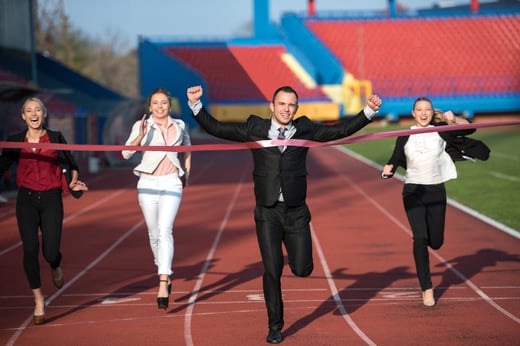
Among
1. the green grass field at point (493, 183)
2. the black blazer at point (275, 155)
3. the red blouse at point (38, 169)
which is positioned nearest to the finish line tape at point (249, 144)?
the black blazer at point (275, 155)

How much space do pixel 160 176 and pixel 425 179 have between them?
255cm

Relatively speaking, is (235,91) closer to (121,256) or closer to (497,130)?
(497,130)

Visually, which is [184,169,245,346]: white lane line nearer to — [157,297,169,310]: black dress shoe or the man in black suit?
[157,297,169,310]: black dress shoe

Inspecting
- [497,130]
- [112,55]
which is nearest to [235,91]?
[497,130]

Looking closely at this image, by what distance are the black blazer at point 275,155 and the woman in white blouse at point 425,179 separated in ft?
5.32

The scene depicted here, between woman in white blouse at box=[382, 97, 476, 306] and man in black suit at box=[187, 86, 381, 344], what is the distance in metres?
1.67

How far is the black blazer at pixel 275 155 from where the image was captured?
23.3 feet

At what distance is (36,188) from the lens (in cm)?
805

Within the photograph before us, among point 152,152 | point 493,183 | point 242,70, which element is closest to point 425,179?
point 152,152

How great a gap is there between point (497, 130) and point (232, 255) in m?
41.5

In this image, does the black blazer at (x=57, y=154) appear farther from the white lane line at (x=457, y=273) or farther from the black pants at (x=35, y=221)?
the white lane line at (x=457, y=273)

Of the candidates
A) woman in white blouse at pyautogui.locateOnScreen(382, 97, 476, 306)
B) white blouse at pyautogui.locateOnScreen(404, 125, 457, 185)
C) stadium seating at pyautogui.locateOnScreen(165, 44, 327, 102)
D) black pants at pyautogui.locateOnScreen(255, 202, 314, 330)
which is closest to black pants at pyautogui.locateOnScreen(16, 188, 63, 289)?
black pants at pyautogui.locateOnScreen(255, 202, 314, 330)

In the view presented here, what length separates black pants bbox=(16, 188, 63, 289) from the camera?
26.3 ft

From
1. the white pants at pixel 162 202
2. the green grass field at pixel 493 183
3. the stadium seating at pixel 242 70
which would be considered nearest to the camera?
the white pants at pixel 162 202
